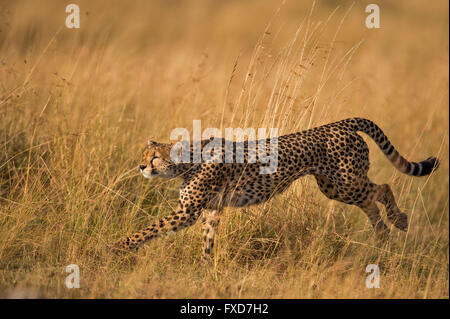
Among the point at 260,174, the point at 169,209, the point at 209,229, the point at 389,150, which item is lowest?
the point at 209,229

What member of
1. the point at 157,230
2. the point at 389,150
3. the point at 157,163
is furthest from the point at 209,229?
the point at 389,150

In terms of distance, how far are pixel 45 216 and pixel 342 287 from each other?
229cm

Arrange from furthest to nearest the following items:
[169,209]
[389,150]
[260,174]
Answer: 1. [169,209]
2. [389,150]
3. [260,174]

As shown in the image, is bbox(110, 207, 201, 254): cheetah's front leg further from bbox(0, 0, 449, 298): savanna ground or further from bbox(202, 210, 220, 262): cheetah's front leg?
bbox(202, 210, 220, 262): cheetah's front leg

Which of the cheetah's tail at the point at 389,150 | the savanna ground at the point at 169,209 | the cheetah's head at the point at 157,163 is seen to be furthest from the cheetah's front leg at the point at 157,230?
the cheetah's tail at the point at 389,150

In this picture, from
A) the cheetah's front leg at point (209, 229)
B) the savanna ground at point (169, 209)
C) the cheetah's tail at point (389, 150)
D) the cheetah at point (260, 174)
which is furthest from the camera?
the cheetah's tail at point (389, 150)

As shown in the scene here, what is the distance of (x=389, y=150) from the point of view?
5016mm

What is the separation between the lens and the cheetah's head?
4520 mm

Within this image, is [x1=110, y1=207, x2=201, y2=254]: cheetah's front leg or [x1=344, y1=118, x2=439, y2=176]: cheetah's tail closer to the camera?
[x1=110, y1=207, x2=201, y2=254]: cheetah's front leg

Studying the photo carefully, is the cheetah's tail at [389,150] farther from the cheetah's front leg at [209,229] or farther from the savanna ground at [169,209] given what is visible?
the cheetah's front leg at [209,229]

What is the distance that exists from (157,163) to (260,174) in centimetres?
75

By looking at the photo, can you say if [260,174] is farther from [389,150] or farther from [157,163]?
[389,150]

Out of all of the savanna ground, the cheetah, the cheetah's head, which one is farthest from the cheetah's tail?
the cheetah's head

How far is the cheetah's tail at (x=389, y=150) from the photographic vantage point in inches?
195
